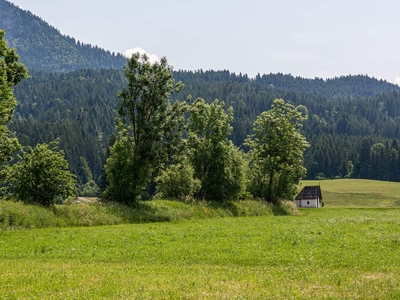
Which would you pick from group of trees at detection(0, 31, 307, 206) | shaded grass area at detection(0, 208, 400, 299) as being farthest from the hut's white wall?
shaded grass area at detection(0, 208, 400, 299)

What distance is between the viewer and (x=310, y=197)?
138500 mm

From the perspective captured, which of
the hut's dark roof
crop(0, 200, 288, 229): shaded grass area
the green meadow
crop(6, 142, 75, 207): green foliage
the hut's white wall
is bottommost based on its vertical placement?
the hut's white wall

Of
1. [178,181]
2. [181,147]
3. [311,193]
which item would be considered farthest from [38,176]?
[311,193]

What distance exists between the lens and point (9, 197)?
36344mm

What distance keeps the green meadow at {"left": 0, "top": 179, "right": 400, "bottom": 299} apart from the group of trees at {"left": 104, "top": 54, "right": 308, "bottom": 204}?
16.0m

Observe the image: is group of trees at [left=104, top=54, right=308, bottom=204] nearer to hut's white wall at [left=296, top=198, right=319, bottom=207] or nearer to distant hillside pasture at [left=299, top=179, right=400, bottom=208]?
distant hillside pasture at [left=299, top=179, right=400, bottom=208]

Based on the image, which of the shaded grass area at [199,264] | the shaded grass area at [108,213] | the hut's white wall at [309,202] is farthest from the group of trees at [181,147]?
the hut's white wall at [309,202]

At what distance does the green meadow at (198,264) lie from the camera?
1303 cm

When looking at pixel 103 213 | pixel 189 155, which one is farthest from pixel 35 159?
pixel 189 155

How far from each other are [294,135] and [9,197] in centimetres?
4418

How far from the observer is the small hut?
447 feet

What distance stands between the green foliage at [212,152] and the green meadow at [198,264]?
26.1m

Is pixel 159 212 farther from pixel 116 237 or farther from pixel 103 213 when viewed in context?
pixel 116 237

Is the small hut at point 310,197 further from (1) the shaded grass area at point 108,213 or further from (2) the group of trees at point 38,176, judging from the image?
(2) the group of trees at point 38,176
